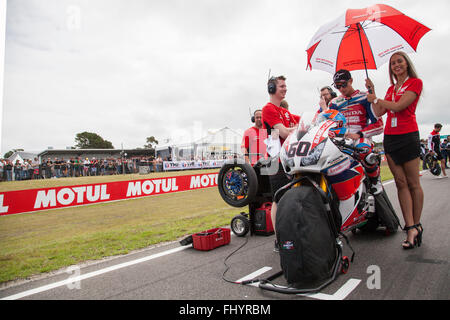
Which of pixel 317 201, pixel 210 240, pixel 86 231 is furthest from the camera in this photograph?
pixel 86 231

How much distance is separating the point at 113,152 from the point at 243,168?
3877 centimetres

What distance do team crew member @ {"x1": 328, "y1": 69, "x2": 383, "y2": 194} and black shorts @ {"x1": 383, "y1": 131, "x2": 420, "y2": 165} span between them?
22 centimetres

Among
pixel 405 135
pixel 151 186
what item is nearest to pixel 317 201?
pixel 405 135

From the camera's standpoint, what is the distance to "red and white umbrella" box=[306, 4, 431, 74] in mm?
3208

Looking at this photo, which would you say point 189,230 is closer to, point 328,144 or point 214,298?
point 214,298

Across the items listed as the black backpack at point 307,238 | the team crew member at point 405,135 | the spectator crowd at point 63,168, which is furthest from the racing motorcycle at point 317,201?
the spectator crowd at point 63,168

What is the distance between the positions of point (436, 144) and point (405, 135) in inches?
441

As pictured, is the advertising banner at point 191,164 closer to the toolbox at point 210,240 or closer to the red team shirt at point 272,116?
the toolbox at point 210,240

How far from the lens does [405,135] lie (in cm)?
348

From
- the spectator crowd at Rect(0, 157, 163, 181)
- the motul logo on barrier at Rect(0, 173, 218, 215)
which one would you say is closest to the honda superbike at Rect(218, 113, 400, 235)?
the motul logo on barrier at Rect(0, 173, 218, 215)

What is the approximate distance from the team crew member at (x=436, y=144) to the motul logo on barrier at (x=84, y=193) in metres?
9.87

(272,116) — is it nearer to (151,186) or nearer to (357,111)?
(357,111)

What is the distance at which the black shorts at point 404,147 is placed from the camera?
3.46 m

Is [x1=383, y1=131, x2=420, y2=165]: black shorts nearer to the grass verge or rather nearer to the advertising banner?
the grass verge
